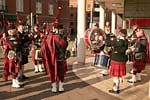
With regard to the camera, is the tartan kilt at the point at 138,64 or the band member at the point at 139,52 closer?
the band member at the point at 139,52

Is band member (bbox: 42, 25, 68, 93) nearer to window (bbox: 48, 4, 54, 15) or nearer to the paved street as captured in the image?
the paved street

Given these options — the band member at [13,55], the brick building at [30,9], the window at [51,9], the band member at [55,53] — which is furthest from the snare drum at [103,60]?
the window at [51,9]

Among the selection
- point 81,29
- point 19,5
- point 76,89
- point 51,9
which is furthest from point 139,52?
point 51,9

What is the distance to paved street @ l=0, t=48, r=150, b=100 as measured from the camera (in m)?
8.17

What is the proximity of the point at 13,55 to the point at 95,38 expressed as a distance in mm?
2782

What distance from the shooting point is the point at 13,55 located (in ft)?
29.6

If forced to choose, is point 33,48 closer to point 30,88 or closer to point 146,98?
point 30,88

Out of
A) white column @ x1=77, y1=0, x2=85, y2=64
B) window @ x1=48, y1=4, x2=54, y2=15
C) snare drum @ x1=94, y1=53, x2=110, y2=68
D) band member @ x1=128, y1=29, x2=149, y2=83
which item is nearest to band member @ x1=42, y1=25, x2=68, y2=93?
snare drum @ x1=94, y1=53, x2=110, y2=68

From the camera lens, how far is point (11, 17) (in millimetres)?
37469

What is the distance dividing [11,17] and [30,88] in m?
29.5

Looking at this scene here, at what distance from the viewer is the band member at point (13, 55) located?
895 cm

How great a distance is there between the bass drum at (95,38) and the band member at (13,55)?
7.66 ft

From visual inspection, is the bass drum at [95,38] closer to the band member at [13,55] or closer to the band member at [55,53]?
the band member at [55,53]

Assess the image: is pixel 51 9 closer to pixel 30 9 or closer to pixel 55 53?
pixel 30 9
